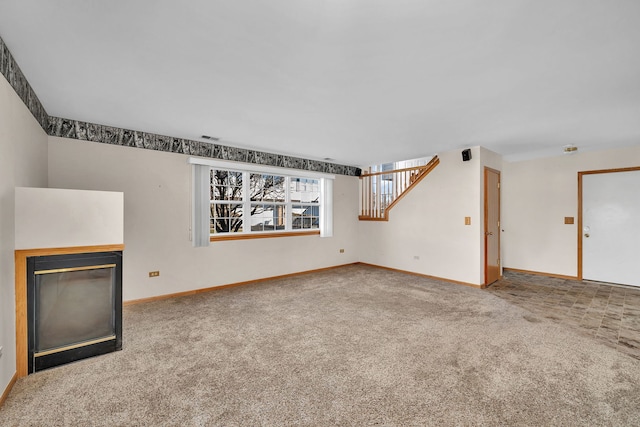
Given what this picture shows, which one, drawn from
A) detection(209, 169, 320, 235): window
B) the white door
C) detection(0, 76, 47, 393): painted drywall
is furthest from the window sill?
the white door

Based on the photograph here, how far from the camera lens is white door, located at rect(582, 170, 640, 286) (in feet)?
14.6

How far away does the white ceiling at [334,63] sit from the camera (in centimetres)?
154

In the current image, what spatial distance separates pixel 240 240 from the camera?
4.71 m

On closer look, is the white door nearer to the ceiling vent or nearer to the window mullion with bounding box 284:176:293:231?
the window mullion with bounding box 284:176:293:231

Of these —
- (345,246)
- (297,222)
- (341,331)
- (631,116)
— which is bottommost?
(341,331)

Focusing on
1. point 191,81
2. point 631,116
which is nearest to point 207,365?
point 191,81

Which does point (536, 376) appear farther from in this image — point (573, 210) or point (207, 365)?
point (573, 210)

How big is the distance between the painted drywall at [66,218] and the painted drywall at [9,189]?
7cm

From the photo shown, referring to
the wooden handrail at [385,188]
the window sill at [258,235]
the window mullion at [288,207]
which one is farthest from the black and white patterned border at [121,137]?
the wooden handrail at [385,188]

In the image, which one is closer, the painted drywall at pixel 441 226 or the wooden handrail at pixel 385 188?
the painted drywall at pixel 441 226

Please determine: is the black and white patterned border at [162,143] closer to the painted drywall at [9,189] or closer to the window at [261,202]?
the window at [261,202]

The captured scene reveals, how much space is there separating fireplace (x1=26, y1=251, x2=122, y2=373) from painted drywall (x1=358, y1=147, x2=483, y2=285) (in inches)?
189

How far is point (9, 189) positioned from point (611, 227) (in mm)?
7722

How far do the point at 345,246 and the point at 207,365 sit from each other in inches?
175
